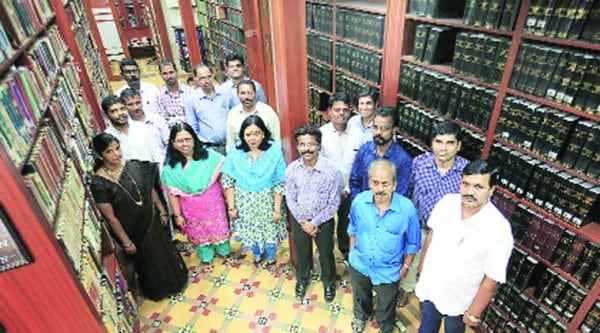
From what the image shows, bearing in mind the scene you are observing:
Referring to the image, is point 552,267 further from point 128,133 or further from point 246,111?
point 128,133

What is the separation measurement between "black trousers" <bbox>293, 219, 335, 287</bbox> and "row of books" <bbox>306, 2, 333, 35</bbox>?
2143 mm

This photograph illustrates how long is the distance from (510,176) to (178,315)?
8.17ft

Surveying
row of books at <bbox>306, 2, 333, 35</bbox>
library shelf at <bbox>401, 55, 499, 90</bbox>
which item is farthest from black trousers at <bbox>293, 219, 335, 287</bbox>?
row of books at <bbox>306, 2, 333, 35</bbox>

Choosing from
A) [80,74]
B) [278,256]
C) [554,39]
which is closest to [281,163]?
[278,256]

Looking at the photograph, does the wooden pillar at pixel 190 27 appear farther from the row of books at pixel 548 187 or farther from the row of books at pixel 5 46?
the row of books at pixel 548 187

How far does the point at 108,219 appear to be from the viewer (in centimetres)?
231

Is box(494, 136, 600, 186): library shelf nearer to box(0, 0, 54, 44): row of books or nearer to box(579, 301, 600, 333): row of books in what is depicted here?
box(579, 301, 600, 333): row of books

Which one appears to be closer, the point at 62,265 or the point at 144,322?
the point at 62,265

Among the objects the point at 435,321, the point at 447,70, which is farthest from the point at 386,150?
the point at 435,321

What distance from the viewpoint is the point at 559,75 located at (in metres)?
1.80

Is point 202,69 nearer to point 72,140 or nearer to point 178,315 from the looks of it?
point 72,140

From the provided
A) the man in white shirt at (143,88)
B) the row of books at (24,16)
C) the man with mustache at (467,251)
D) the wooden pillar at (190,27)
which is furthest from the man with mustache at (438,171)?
the wooden pillar at (190,27)

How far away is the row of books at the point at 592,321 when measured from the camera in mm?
1799

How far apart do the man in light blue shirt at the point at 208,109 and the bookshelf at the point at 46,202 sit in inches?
45.2
